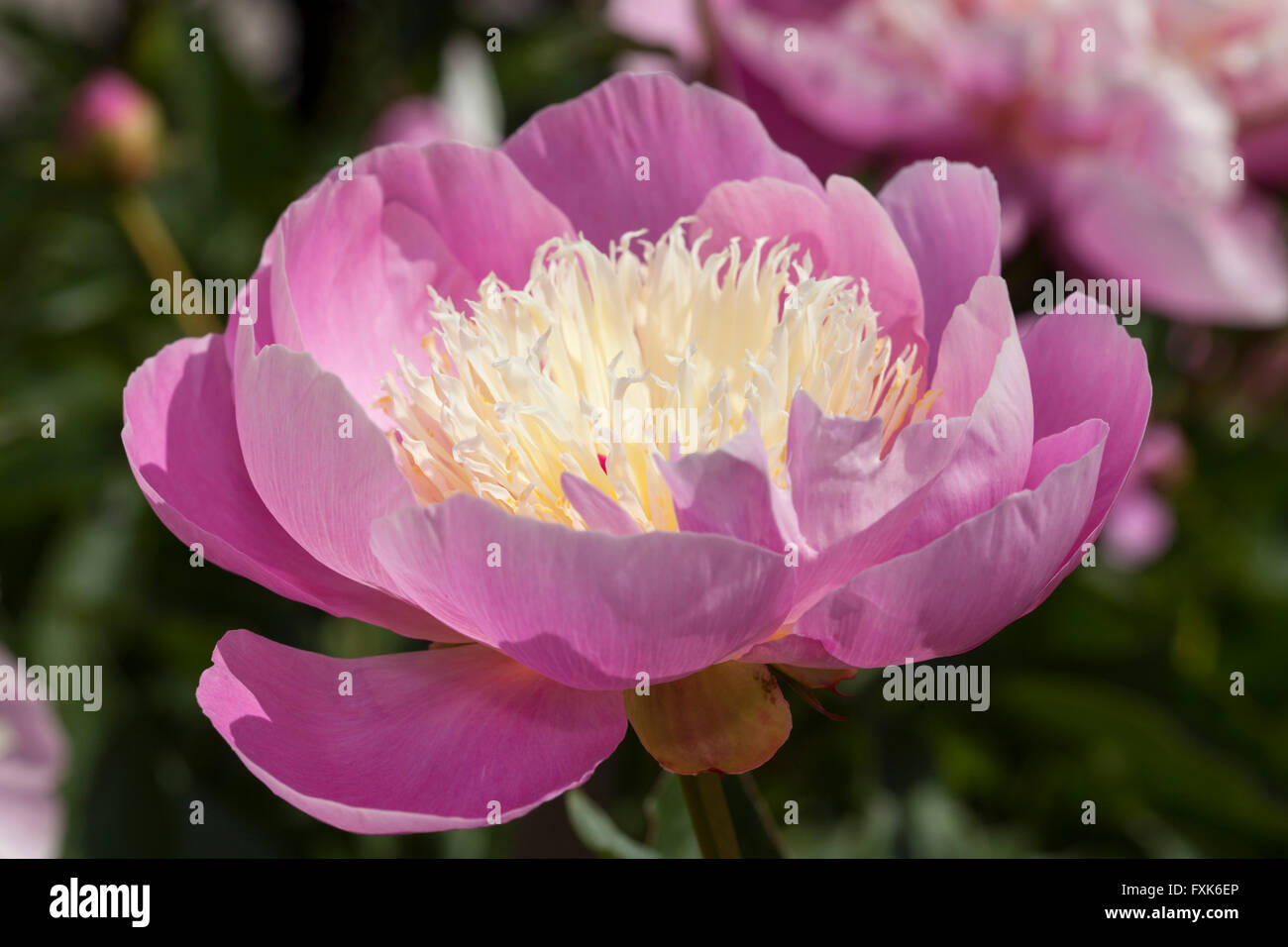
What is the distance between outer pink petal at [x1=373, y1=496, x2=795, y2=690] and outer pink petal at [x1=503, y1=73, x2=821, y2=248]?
18 cm

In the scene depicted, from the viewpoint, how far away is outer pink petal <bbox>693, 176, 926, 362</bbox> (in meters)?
0.44

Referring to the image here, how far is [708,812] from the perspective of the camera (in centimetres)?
40

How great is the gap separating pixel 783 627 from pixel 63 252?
1116 mm

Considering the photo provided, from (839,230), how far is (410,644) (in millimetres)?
412

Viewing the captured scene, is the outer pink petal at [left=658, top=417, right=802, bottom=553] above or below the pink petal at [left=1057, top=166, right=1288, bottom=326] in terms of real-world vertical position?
below

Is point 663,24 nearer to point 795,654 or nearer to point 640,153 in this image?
point 640,153

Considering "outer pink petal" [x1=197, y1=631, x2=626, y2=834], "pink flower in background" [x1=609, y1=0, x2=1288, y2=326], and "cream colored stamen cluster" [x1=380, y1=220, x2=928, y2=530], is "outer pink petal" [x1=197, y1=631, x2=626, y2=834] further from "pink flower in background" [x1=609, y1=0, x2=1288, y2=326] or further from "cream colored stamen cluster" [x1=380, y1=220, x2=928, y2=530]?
"pink flower in background" [x1=609, y1=0, x2=1288, y2=326]

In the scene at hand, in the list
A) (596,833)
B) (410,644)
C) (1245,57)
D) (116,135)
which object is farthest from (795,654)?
(116,135)

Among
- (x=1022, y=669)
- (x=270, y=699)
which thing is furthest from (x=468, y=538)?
(x=1022, y=669)

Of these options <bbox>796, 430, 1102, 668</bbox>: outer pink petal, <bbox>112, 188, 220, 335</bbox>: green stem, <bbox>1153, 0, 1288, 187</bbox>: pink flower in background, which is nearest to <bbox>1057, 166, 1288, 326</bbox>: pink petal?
<bbox>1153, 0, 1288, 187</bbox>: pink flower in background
